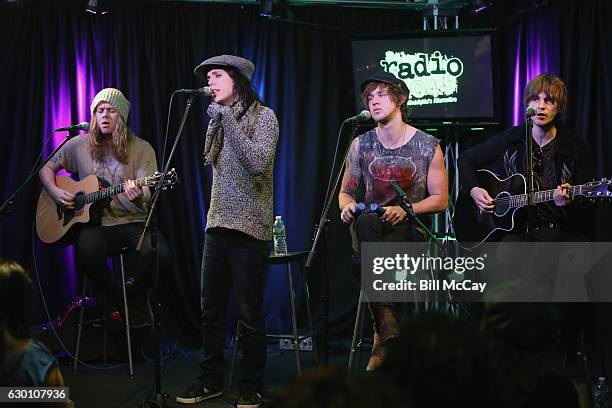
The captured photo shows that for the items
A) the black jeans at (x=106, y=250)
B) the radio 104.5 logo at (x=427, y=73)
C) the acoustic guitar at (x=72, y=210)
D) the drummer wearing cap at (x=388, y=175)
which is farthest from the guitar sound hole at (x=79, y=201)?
the radio 104.5 logo at (x=427, y=73)

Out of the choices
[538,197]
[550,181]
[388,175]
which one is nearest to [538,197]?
[538,197]

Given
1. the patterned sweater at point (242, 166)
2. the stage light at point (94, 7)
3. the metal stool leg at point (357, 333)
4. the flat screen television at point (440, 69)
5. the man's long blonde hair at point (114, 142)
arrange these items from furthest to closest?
the flat screen television at point (440, 69) < the stage light at point (94, 7) < the man's long blonde hair at point (114, 142) < the metal stool leg at point (357, 333) < the patterned sweater at point (242, 166)

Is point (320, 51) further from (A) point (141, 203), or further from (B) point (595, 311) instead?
(B) point (595, 311)

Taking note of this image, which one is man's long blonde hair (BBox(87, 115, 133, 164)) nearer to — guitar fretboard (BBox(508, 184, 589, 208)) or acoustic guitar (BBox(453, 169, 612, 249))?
acoustic guitar (BBox(453, 169, 612, 249))

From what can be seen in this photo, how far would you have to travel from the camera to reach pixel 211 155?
4.16m

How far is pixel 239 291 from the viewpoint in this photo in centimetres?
400

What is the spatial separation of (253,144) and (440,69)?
7.64 ft

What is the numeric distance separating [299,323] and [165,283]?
114 centimetres

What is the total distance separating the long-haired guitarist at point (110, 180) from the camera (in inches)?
199

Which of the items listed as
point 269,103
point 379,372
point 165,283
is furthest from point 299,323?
point 379,372

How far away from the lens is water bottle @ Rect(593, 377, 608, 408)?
4098 mm

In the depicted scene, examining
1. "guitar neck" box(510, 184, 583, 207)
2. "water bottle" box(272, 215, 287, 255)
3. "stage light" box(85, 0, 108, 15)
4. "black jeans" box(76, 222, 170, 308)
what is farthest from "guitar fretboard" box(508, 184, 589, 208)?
"stage light" box(85, 0, 108, 15)

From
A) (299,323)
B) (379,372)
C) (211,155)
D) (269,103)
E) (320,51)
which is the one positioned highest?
(320,51)

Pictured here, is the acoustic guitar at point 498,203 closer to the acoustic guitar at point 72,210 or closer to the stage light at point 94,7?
the acoustic guitar at point 72,210
